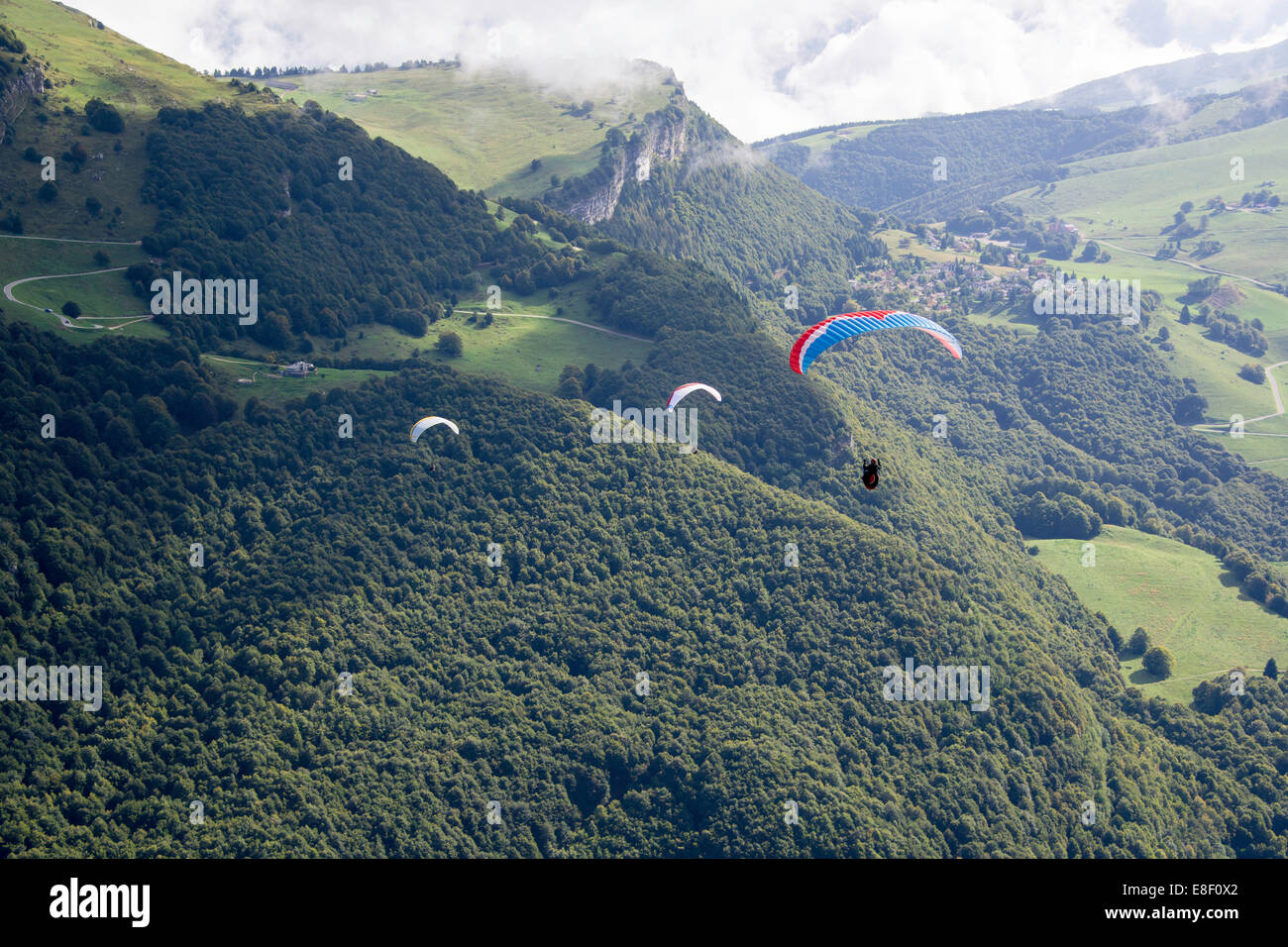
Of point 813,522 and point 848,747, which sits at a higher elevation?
point 813,522

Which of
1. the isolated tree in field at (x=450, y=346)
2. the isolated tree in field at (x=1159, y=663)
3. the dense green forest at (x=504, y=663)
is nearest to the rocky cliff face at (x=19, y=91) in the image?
the dense green forest at (x=504, y=663)

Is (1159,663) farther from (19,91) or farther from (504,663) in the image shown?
(19,91)

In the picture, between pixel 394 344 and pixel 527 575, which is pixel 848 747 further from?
pixel 394 344

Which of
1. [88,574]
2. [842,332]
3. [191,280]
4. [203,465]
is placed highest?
[191,280]

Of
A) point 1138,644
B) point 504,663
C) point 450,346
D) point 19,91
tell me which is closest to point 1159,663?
point 1138,644

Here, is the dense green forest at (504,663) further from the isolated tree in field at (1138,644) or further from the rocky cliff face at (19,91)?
the rocky cliff face at (19,91)

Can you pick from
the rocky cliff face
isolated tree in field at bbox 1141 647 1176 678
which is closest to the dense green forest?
isolated tree in field at bbox 1141 647 1176 678

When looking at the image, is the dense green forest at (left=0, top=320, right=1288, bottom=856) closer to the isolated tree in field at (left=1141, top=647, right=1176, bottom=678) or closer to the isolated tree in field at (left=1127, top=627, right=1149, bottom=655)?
the isolated tree in field at (left=1141, top=647, right=1176, bottom=678)
